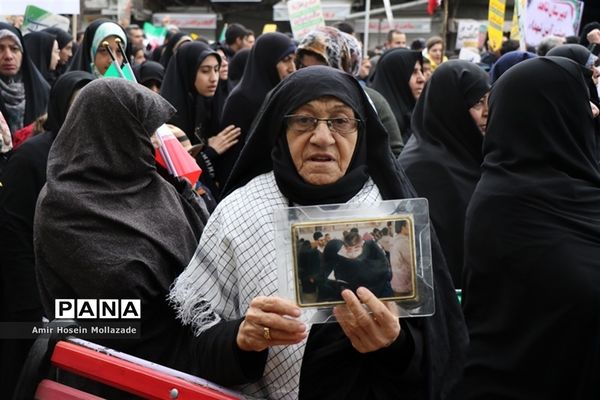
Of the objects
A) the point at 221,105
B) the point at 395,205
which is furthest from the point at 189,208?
the point at 221,105

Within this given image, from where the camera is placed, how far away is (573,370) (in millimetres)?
2604

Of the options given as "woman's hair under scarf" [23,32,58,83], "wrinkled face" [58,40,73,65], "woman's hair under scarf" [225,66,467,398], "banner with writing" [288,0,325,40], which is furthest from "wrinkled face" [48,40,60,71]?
"woman's hair under scarf" [225,66,467,398]

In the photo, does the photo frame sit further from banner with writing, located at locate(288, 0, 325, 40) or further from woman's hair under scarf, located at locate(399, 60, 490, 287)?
banner with writing, located at locate(288, 0, 325, 40)

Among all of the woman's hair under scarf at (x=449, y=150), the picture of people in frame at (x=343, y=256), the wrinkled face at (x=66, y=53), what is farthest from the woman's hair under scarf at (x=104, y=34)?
the picture of people in frame at (x=343, y=256)

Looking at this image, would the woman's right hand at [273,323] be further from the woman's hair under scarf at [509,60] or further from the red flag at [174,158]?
the woman's hair under scarf at [509,60]

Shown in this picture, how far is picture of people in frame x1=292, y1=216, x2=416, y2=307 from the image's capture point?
81.0 inches

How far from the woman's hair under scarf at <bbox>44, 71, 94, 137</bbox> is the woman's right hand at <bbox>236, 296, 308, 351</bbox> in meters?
2.33

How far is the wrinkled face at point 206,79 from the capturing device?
6.50 metres

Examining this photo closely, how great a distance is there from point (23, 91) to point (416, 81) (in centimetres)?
303

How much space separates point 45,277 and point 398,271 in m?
1.42

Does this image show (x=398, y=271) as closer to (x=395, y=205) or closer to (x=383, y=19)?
(x=395, y=205)

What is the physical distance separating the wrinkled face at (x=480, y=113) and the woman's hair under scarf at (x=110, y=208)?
1881mm

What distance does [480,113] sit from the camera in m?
4.54

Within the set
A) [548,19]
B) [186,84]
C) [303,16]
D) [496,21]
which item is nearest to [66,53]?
[303,16]
